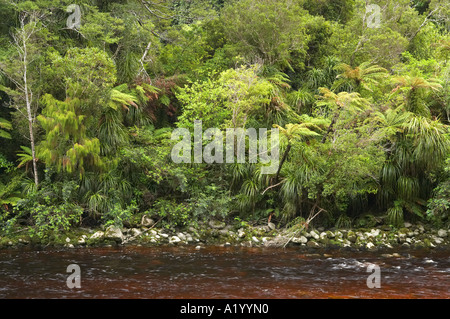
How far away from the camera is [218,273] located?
31.1 feet

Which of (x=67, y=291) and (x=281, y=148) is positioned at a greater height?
(x=281, y=148)

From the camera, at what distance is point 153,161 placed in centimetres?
1357

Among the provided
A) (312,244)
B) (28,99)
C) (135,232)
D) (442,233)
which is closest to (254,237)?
(312,244)

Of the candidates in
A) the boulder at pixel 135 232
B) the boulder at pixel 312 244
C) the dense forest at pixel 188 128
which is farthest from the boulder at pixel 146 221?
the boulder at pixel 312 244

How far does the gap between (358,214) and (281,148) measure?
3326 millimetres

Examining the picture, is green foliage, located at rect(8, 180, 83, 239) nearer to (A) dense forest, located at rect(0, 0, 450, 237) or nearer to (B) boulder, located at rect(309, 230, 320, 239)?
(A) dense forest, located at rect(0, 0, 450, 237)

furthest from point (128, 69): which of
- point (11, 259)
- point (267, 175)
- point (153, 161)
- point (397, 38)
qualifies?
point (397, 38)

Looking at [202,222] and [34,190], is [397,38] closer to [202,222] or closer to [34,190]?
[202,222]

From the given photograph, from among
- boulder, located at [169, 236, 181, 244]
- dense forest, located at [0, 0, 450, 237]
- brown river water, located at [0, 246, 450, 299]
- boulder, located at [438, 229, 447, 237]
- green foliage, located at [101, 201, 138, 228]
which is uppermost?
dense forest, located at [0, 0, 450, 237]

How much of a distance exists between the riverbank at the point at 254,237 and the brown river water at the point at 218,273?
1.64 feet

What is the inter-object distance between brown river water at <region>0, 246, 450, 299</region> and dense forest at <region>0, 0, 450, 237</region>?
1742 millimetres

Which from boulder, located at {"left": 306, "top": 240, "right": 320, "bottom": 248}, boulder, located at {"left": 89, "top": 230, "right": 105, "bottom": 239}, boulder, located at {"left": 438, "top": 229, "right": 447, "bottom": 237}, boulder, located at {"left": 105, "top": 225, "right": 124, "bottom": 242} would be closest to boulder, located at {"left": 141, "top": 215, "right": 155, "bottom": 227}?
boulder, located at {"left": 105, "top": 225, "right": 124, "bottom": 242}

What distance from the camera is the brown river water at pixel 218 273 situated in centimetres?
809

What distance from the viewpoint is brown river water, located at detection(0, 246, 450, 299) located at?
8094 millimetres
